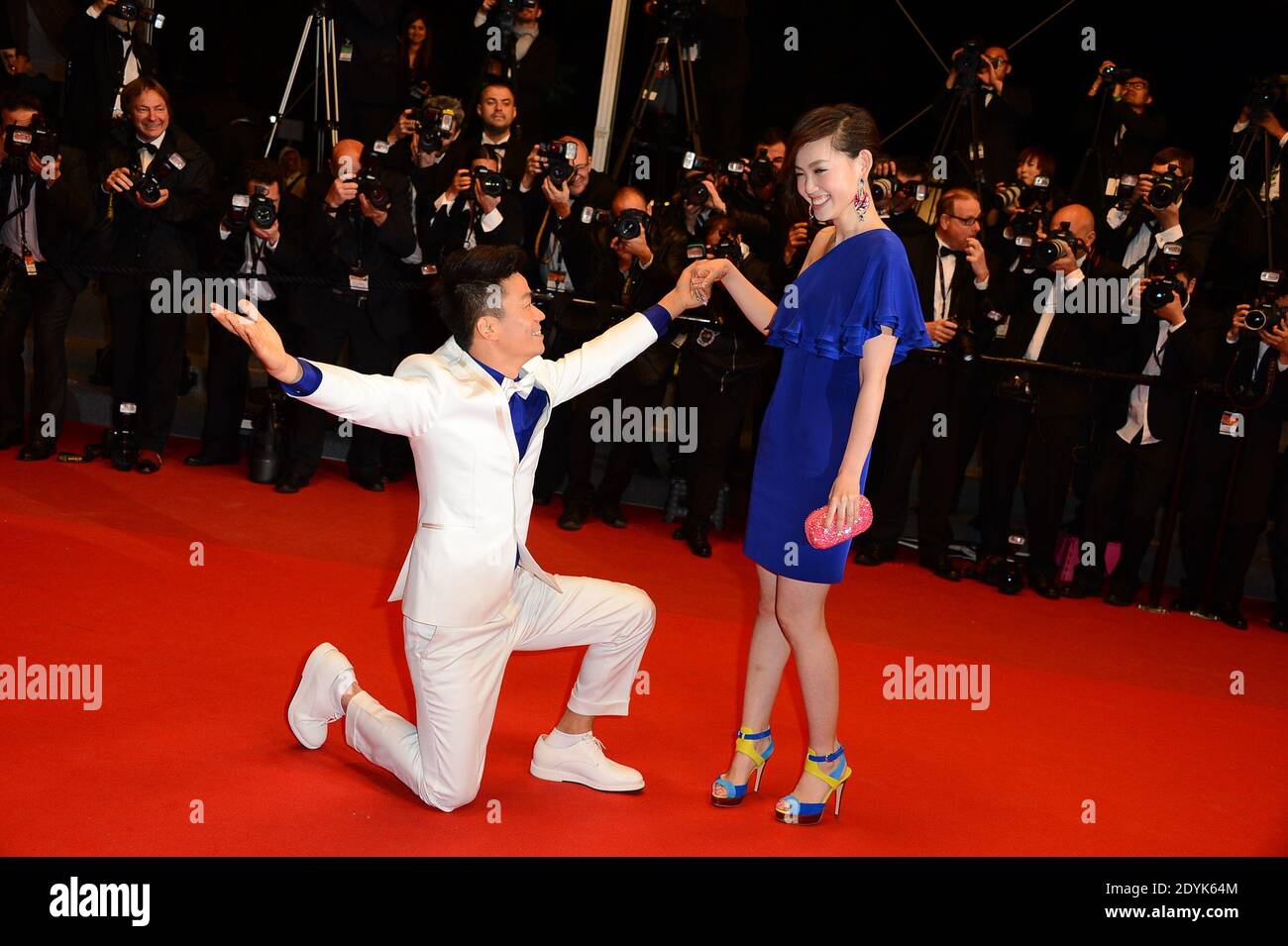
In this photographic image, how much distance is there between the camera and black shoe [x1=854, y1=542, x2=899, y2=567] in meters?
5.91

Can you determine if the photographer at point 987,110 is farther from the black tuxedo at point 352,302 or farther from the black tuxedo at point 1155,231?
the black tuxedo at point 352,302

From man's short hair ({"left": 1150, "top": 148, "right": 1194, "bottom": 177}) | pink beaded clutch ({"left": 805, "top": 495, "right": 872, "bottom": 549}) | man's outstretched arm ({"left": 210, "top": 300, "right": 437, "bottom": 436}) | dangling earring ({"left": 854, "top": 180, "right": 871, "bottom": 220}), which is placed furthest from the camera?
man's short hair ({"left": 1150, "top": 148, "right": 1194, "bottom": 177})

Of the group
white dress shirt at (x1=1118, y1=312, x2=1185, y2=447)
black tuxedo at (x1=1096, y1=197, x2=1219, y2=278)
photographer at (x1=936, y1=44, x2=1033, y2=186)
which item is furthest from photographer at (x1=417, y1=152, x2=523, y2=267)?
white dress shirt at (x1=1118, y1=312, x2=1185, y2=447)

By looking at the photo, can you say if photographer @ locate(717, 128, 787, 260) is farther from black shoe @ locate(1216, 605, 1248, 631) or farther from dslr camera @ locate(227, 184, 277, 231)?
black shoe @ locate(1216, 605, 1248, 631)

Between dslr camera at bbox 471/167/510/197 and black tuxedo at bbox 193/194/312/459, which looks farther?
black tuxedo at bbox 193/194/312/459

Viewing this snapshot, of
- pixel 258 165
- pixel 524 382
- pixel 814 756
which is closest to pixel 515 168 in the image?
pixel 258 165

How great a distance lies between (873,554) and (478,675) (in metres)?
3.12

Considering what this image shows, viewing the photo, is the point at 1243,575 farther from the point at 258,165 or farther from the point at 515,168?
the point at 258,165

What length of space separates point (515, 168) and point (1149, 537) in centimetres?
341

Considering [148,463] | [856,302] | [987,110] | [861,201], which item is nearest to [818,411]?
[856,302]

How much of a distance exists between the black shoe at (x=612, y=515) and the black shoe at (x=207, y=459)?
1828 millimetres

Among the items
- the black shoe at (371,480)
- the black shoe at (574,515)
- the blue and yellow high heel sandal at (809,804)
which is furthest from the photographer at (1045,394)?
the black shoe at (371,480)

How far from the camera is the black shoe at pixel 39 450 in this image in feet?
19.9

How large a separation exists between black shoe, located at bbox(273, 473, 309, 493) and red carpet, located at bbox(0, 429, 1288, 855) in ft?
0.43
